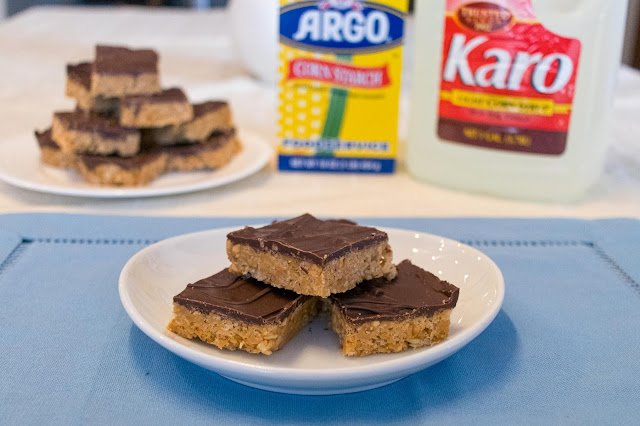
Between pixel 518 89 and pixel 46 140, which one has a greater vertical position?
pixel 518 89

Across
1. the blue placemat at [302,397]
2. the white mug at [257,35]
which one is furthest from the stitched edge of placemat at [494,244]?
the white mug at [257,35]

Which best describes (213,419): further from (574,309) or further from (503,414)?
(574,309)

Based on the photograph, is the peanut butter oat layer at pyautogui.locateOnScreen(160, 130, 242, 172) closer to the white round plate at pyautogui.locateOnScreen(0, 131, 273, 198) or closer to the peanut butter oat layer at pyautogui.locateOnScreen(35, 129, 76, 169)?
the white round plate at pyautogui.locateOnScreen(0, 131, 273, 198)

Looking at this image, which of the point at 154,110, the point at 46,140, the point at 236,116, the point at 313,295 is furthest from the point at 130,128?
the point at 313,295

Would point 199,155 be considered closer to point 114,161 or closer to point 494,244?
point 114,161

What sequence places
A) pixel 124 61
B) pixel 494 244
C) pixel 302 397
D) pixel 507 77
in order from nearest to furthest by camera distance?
pixel 302 397 → pixel 494 244 → pixel 507 77 → pixel 124 61

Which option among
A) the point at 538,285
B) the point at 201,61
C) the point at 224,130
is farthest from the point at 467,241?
the point at 201,61
